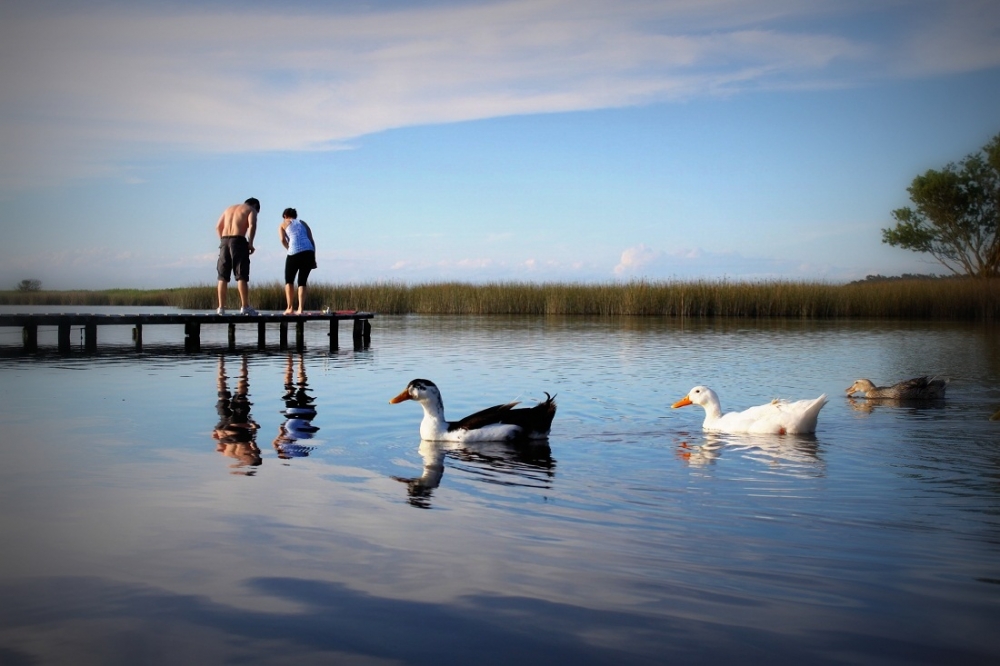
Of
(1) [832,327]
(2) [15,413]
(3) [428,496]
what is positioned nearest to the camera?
(3) [428,496]

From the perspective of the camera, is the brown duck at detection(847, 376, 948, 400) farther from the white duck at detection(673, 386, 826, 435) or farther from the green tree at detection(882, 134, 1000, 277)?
the green tree at detection(882, 134, 1000, 277)

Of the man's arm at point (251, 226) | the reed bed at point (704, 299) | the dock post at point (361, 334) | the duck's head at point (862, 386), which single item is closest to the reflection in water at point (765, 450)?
the duck's head at point (862, 386)

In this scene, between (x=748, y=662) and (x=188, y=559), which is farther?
(x=188, y=559)

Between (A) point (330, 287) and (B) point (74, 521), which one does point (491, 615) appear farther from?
(A) point (330, 287)

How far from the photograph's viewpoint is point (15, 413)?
10.6m

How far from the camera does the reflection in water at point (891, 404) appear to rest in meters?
11.8

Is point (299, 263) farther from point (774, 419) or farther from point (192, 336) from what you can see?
point (774, 419)

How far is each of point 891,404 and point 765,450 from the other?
4.43 metres

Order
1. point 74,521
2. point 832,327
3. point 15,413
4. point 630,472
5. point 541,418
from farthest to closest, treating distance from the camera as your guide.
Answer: point 832,327 → point 15,413 → point 541,418 → point 630,472 → point 74,521

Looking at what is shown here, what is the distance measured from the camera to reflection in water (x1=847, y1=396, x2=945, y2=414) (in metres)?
11.8

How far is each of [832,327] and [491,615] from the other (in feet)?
94.5

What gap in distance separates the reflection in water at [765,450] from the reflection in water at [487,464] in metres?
1.37

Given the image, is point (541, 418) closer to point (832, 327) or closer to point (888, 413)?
point (888, 413)

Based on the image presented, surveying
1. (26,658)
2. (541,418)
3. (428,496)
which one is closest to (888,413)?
(541,418)
